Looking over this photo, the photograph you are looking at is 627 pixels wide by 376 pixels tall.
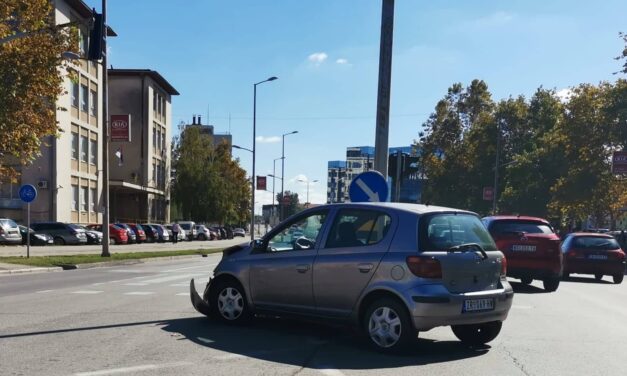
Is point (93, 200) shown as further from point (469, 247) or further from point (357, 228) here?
point (469, 247)

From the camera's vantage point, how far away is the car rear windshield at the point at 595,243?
59.8 feet

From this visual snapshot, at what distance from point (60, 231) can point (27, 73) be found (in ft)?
68.2

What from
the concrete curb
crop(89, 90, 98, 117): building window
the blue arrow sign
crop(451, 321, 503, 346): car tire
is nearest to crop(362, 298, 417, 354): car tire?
crop(451, 321, 503, 346): car tire

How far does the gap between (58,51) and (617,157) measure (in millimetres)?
26890

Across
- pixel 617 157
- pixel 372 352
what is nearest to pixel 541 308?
pixel 372 352

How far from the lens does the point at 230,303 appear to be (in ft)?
27.0

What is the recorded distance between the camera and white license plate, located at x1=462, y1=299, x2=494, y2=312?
6.66 metres

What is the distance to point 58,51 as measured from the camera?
20.2 metres

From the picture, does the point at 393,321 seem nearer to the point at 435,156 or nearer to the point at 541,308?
the point at 541,308

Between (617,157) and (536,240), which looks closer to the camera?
(536,240)

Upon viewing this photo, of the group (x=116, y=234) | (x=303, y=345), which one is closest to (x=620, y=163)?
(x=303, y=345)

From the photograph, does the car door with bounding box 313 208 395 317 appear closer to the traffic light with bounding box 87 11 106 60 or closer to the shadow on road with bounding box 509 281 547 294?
the shadow on road with bounding box 509 281 547 294

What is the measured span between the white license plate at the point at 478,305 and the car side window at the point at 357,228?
1163mm

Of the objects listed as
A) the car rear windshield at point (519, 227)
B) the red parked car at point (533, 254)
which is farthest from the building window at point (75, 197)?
the red parked car at point (533, 254)
